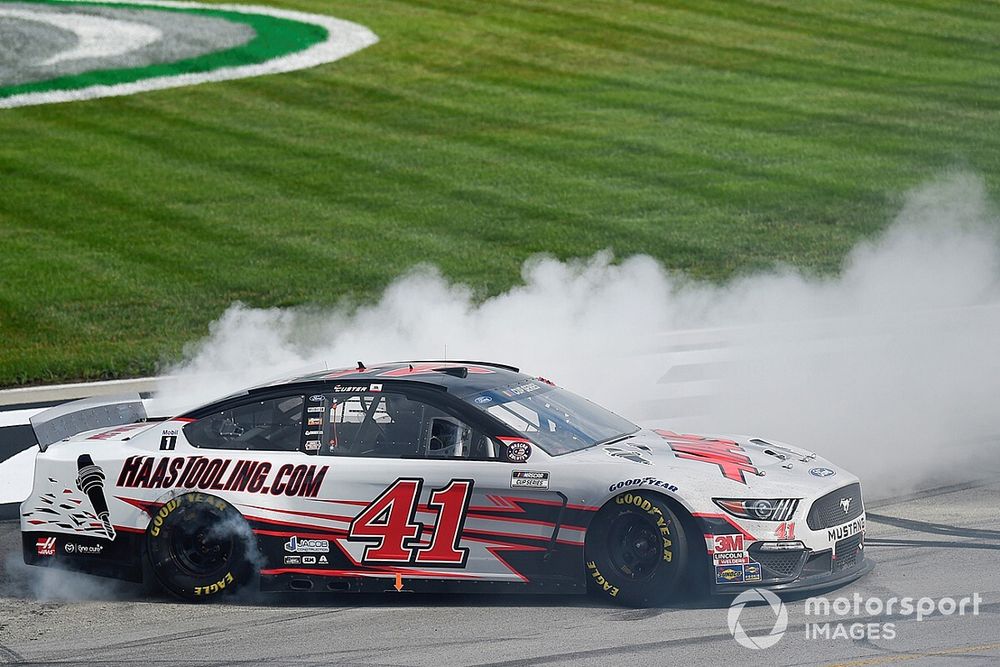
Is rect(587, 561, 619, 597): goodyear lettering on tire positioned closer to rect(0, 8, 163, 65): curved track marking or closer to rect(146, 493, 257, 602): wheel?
rect(146, 493, 257, 602): wheel

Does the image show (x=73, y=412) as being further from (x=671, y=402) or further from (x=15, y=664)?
(x=671, y=402)

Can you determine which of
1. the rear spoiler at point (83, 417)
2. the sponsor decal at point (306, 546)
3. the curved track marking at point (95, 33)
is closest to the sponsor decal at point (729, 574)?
the sponsor decal at point (306, 546)

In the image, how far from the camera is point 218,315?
50.5ft

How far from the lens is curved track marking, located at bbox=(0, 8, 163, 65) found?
86.4ft

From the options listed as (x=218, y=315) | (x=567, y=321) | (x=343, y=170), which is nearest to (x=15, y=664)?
(x=567, y=321)

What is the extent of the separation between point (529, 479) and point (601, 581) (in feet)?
2.22

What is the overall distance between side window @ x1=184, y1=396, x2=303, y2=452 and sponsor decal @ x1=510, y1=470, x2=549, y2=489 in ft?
4.41

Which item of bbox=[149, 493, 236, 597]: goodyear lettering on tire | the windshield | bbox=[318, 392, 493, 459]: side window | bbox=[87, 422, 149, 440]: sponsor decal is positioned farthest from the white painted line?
the windshield

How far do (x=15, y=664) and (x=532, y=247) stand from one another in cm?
1062

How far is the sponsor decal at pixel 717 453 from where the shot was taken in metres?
7.95

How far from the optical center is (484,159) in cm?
2103

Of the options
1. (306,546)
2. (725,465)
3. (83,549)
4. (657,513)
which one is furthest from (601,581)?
(83,549)

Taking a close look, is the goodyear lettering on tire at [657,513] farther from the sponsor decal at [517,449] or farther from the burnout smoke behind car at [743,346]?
the burnout smoke behind car at [743,346]

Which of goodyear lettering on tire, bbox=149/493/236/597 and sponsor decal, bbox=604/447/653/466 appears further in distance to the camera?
goodyear lettering on tire, bbox=149/493/236/597
